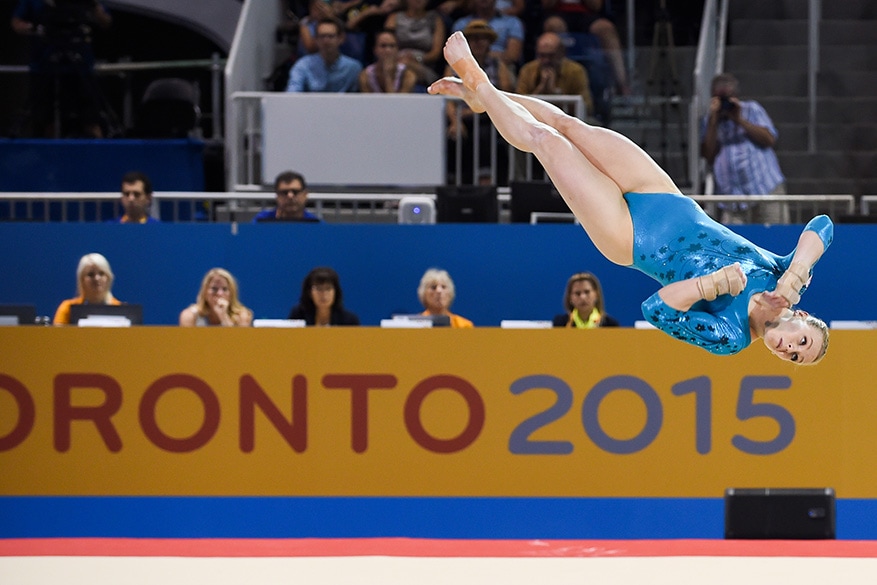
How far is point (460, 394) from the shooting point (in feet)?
22.8

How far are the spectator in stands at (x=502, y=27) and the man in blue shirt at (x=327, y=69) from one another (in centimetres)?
90

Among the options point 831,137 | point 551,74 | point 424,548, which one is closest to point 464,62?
point 424,548

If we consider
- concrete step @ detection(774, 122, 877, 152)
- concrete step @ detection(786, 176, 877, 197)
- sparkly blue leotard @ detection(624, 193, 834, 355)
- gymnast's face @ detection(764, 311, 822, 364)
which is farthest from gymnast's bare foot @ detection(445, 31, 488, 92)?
concrete step @ detection(774, 122, 877, 152)

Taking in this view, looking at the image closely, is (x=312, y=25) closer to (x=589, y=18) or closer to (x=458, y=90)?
(x=589, y=18)

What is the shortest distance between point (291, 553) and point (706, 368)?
2.45 meters

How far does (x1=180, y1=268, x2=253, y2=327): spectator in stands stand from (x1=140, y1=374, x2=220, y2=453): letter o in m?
0.65

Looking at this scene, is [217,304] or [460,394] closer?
[460,394]

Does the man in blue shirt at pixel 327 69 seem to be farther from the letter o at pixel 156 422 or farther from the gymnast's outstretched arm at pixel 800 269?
the gymnast's outstretched arm at pixel 800 269

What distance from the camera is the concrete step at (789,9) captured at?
11.3 meters

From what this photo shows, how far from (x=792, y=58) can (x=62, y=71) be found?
19.1ft

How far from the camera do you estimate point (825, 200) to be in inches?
344

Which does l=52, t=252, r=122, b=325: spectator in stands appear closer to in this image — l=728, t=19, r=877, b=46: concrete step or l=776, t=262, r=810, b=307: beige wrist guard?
l=776, t=262, r=810, b=307: beige wrist guard

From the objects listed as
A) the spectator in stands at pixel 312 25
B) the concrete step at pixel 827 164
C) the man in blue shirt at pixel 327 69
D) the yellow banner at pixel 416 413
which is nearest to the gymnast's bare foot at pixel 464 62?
the yellow banner at pixel 416 413
